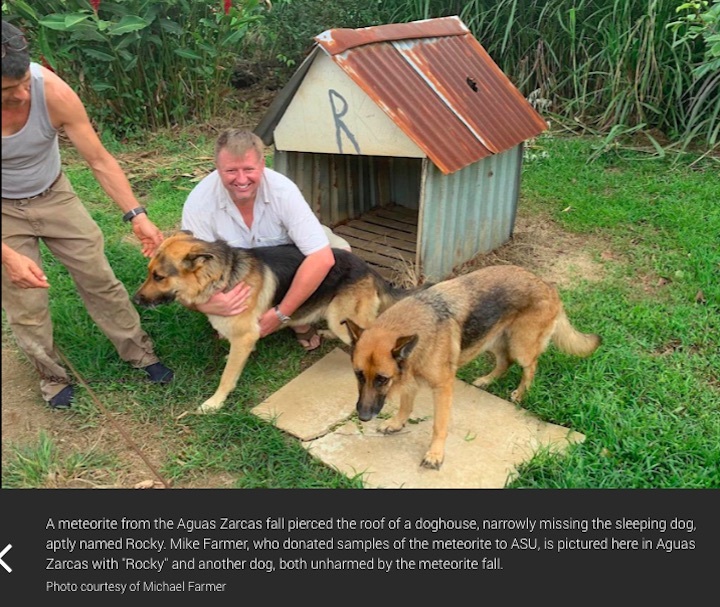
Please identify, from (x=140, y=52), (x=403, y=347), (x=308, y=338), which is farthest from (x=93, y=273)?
(x=140, y=52)

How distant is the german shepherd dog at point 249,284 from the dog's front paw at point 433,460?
46.4 inches

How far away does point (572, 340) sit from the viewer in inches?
163

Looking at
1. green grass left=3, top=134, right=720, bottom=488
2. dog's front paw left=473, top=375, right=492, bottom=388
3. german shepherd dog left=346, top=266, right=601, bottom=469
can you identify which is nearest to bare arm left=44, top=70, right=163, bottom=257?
green grass left=3, top=134, right=720, bottom=488

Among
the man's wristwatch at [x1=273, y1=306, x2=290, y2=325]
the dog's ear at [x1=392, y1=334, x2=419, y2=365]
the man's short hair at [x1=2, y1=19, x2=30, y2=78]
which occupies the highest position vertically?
the man's short hair at [x1=2, y1=19, x2=30, y2=78]

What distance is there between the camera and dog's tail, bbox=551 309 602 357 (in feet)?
13.4

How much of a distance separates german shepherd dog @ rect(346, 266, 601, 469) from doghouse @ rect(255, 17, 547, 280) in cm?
137

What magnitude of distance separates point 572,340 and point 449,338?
112 cm

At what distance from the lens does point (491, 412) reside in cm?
401

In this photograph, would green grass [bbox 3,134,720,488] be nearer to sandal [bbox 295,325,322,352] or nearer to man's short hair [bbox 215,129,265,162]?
sandal [bbox 295,325,322,352]

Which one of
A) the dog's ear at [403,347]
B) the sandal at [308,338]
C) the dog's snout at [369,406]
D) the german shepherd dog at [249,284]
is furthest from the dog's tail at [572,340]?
the sandal at [308,338]

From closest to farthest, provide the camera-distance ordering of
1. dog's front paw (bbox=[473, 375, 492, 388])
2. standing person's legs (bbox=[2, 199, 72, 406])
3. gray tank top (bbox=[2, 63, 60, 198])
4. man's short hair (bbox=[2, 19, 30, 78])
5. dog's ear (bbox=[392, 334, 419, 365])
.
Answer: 1. man's short hair (bbox=[2, 19, 30, 78])
2. dog's ear (bbox=[392, 334, 419, 365])
3. gray tank top (bbox=[2, 63, 60, 198])
4. standing person's legs (bbox=[2, 199, 72, 406])
5. dog's front paw (bbox=[473, 375, 492, 388])

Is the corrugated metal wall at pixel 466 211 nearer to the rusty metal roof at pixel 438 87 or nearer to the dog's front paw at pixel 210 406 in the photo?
the rusty metal roof at pixel 438 87
